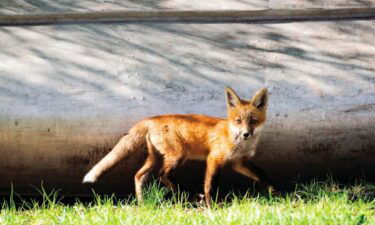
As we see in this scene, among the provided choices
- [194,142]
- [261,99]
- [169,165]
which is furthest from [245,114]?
[169,165]

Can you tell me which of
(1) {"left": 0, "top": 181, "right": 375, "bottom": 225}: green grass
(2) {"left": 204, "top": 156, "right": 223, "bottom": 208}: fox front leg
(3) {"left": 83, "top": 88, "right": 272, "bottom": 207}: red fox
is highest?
(3) {"left": 83, "top": 88, "right": 272, "bottom": 207}: red fox

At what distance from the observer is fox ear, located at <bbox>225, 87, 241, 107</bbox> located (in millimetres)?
4273

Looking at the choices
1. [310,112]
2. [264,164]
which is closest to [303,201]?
[264,164]

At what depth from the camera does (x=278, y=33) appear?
4.88 metres

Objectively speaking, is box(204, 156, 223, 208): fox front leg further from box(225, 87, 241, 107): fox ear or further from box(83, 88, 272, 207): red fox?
box(225, 87, 241, 107): fox ear

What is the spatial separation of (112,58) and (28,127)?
3.00ft

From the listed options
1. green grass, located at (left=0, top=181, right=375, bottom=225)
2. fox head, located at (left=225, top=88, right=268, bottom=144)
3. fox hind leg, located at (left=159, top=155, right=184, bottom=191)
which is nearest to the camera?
green grass, located at (left=0, top=181, right=375, bottom=225)

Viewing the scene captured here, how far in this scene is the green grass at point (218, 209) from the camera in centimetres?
372

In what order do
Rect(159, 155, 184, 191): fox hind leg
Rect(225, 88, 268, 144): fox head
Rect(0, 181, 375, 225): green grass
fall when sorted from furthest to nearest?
Rect(159, 155, 184, 191): fox hind leg → Rect(225, 88, 268, 144): fox head → Rect(0, 181, 375, 225): green grass

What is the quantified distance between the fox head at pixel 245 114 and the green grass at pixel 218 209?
52cm

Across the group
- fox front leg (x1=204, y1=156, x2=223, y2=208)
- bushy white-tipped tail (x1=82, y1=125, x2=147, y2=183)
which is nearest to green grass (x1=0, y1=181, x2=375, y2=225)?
fox front leg (x1=204, y1=156, x2=223, y2=208)

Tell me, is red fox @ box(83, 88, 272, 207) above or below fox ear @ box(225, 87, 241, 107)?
below

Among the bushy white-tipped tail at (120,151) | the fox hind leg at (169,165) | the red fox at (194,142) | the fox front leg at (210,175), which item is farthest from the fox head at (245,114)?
the bushy white-tipped tail at (120,151)

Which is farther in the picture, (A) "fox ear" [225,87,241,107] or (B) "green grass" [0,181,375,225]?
(A) "fox ear" [225,87,241,107]
